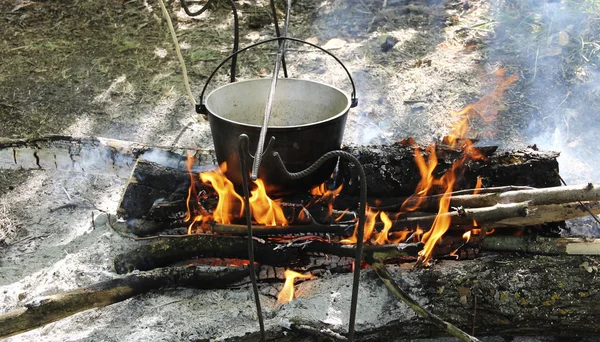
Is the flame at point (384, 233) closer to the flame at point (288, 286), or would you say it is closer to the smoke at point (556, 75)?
the flame at point (288, 286)

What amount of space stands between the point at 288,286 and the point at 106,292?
807 millimetres

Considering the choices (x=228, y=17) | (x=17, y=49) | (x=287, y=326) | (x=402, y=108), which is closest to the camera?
(x=287, y=326)

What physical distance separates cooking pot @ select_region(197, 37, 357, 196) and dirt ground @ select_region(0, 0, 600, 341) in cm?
61

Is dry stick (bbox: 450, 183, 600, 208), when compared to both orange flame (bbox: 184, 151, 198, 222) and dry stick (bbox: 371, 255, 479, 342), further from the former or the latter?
orange flame (bbox: 184, 151, 198, 222)

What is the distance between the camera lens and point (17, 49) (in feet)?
18.5

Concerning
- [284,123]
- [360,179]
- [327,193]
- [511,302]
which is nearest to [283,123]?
[284,123]

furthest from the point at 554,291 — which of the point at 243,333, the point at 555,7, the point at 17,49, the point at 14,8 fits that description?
the point at 14,8

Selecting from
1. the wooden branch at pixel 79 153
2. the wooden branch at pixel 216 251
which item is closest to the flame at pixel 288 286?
the wooden branch at pixel 216 251

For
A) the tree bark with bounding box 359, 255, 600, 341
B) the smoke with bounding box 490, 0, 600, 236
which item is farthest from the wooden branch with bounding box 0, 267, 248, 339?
the smoke with bounding box 490, 0, 600, 236

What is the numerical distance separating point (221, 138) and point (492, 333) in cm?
148

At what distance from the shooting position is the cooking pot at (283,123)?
88.2 inches

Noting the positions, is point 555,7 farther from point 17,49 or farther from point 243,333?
point 17,49

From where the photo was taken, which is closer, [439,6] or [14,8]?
[439,6]

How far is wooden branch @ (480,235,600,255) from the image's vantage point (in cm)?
229
